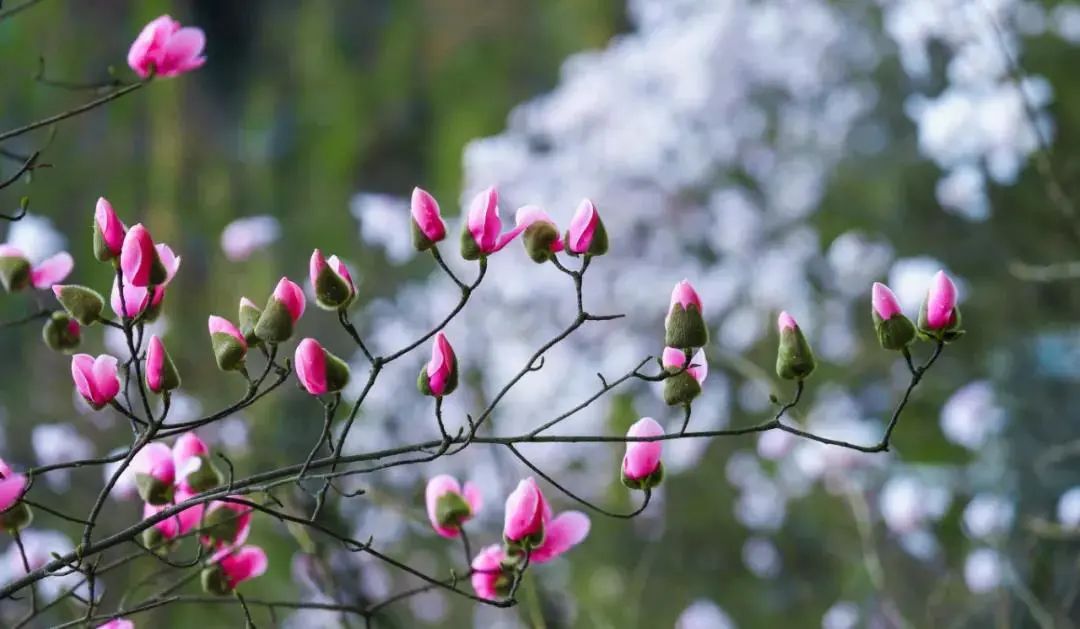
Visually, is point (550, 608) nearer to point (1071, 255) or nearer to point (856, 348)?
point (856, 348)

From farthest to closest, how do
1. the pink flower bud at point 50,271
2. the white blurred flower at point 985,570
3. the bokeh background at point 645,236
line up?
the bokeh background at point 645,236 → the white blurred flower at point 985,570 → the pink flower bud at point 50,271

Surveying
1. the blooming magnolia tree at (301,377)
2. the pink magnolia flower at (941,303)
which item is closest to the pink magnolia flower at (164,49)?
the blooming magnolia tree at (301,377)

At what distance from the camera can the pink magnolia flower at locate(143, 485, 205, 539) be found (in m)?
0.44

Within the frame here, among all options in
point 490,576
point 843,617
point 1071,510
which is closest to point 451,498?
point 490,576

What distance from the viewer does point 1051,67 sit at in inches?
61.2

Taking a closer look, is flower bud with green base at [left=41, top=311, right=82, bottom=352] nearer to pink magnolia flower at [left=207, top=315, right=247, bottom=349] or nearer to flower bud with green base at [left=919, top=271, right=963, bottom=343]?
pink magnolia flower at [left=207, top=315, right=247, bottom=349]

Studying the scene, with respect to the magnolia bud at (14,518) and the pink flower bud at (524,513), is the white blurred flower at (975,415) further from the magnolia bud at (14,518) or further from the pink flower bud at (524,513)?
the magnolia bud at (14,518)

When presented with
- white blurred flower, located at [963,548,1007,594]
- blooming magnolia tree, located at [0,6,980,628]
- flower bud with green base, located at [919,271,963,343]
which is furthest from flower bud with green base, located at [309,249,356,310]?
white blurred flower, located at [963,548,1007,594]

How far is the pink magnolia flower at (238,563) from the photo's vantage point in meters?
0.46

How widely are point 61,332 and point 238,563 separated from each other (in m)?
0.12

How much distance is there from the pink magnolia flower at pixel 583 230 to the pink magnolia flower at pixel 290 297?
4.0 inches

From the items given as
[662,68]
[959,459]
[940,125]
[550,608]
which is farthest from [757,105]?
[550,608]

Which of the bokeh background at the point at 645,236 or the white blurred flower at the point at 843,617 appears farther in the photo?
the bokeh background at the point at 645,236

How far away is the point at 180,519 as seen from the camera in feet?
1.51
